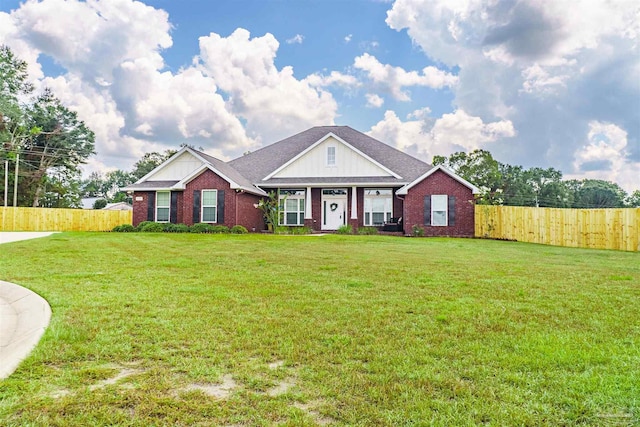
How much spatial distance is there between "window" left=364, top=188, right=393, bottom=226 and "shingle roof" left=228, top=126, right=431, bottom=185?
1.44m

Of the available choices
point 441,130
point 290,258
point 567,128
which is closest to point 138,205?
point 290,258

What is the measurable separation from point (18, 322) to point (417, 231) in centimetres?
1864

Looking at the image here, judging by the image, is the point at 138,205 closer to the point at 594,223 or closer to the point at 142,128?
the point at 142,128

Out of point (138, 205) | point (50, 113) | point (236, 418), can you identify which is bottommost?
point (236, 418)

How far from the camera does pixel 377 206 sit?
22.4 meters

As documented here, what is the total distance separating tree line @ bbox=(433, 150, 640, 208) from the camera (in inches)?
1451

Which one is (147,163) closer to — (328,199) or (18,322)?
(328,199)

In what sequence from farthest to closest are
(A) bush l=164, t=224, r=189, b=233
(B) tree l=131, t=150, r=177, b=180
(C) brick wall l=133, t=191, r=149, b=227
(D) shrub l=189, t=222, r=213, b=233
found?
(B) tree l=131, t=150, r=177, b=180
(C) brick wall l=133, t=191, r=149, b=227
(A) bush l=164, t=224, r=189, b=233
(D) shrub l=189, t=222, r=213, b=233

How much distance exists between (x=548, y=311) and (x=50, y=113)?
47.3 meters

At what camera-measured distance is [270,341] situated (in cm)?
334

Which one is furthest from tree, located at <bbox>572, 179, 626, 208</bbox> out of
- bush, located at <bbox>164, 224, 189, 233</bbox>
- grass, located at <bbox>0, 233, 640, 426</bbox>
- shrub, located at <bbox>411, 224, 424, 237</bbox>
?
grass, located at <bbox>0, 233, 640, 426</bbox>

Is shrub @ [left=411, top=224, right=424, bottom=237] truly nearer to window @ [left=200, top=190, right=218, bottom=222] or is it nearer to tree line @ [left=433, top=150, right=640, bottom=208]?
tree line @ [left=433, top=150, right=640, bottom=208]

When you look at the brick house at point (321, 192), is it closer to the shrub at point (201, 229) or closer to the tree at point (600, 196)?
the shrub at point (201, 229)

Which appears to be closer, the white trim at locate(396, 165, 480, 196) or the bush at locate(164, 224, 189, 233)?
the bush at locate(164, 224, 189, 233)
